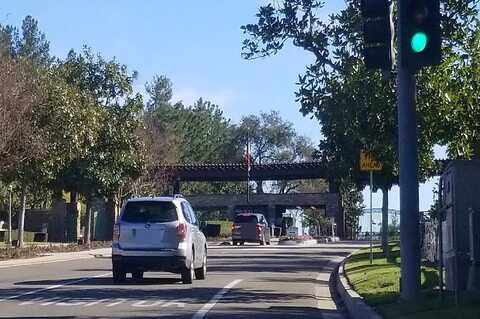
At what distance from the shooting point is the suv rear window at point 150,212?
2012cm

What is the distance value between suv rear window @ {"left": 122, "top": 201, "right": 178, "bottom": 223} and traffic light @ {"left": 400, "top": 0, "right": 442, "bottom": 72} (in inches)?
359

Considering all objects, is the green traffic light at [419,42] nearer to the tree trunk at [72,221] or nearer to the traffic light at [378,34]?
the traffic light at [378,34]

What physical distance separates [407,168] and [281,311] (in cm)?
341

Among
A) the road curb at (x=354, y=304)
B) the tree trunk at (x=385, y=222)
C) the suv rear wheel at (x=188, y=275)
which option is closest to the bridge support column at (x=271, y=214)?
the tree trunk at (x=385, y=222)

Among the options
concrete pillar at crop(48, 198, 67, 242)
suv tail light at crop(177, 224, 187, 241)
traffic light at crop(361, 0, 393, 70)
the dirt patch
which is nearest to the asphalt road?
suv tail light at crop(177, 224, 187, 241)

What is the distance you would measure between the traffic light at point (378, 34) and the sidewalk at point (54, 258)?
58.9 feet

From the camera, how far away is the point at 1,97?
1184 inches

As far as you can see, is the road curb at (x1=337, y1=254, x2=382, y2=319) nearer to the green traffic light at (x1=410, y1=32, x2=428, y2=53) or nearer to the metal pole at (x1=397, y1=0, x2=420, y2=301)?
the metal pole at (x1=397, y1=0, x2=420, y2=301)

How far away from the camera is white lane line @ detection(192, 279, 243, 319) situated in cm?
1393

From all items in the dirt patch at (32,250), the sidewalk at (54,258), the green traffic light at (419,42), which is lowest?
the sidewalk at (54,258)

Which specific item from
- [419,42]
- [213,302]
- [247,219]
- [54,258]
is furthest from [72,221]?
[419,42]

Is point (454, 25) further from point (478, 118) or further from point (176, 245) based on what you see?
point (176, 245)

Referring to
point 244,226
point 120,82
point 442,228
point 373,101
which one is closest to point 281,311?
point 442,228

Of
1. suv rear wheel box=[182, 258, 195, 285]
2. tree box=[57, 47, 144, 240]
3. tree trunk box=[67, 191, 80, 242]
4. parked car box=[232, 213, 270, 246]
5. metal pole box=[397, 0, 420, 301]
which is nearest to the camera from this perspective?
metal pole box=[397, 0, 420, 301]
